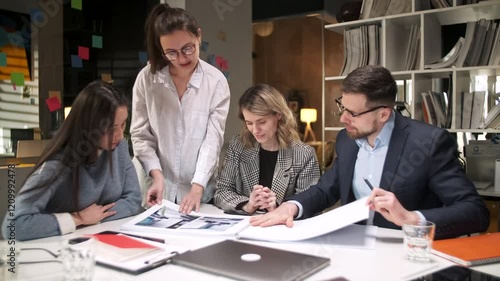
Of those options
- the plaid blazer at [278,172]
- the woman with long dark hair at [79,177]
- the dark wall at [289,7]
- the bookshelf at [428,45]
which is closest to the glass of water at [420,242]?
the plaid blazer at [278,172]

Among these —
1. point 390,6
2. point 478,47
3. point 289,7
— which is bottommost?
point 478,47

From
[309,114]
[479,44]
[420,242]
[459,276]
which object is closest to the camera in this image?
[459,276]

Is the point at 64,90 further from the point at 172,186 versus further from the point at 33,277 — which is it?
the point at 33,277

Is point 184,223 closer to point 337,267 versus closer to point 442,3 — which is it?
point 337,267

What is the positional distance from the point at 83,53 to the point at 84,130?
1.60 m

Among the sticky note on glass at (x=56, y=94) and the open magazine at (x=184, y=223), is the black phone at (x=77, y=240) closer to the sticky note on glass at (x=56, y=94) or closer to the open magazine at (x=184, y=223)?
the open magazine at (x=184, y=223)

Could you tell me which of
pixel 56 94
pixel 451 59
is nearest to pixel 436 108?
pixel 451 59

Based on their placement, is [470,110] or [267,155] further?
[470,110]

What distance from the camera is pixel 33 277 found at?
959 mm

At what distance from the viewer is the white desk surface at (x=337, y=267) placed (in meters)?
0.95

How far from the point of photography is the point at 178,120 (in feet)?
6.39

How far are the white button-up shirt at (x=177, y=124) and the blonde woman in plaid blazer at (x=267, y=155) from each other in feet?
0.41

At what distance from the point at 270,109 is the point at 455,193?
90cm

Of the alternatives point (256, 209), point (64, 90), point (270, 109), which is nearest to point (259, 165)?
point (270, 109)
